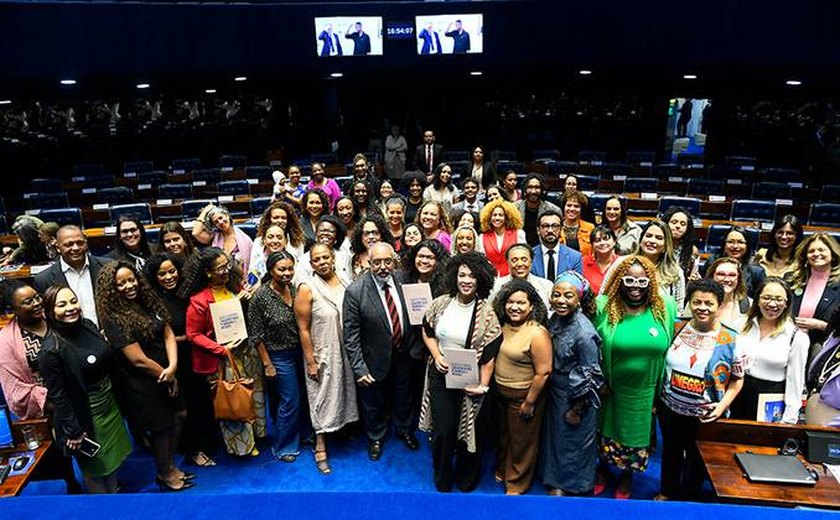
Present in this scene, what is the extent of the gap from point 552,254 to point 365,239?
4.85ft

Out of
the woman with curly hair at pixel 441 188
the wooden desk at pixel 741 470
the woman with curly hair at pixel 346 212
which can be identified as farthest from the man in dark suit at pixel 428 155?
→ the wooden desk at pixel 741 470

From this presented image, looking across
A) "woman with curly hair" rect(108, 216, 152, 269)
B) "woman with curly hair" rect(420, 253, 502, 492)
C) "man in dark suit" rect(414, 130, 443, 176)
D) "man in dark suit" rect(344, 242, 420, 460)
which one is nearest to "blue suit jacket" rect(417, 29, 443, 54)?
"man in dark suit" rect(414, 130, 443, 176)

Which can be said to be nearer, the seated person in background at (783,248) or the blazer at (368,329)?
the blazer at (368,329)

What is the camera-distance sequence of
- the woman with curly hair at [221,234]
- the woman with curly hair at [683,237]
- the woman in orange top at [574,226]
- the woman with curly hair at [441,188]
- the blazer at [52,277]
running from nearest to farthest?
1. the blazer at [52,277]
2. the woman with curly hair at [683,237]
3. the woman with curly hair at [221,234]
4. the woman in orange top at [574,226]
5. the woman with curly hair at [441,188]

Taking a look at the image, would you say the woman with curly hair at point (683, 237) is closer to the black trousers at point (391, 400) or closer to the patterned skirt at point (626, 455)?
the patterned skirt at point (626, 455)

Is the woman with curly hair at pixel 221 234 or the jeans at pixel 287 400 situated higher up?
the woman with curly hair at pixel 221 234

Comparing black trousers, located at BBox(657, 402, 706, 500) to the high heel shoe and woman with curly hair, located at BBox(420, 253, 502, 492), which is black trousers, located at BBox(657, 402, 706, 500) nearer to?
woman with curly hair, located at BBox(420, 253, 502, 492)

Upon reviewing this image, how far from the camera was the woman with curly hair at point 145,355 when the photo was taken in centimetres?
331

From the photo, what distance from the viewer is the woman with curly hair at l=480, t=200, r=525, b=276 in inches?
187

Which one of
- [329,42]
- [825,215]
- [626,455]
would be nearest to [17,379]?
[626,455]

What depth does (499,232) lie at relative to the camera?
4801 millimetres

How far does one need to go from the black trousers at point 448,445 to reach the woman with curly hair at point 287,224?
6.29 ft

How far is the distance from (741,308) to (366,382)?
8.35 ft

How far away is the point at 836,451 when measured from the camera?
111 inches
